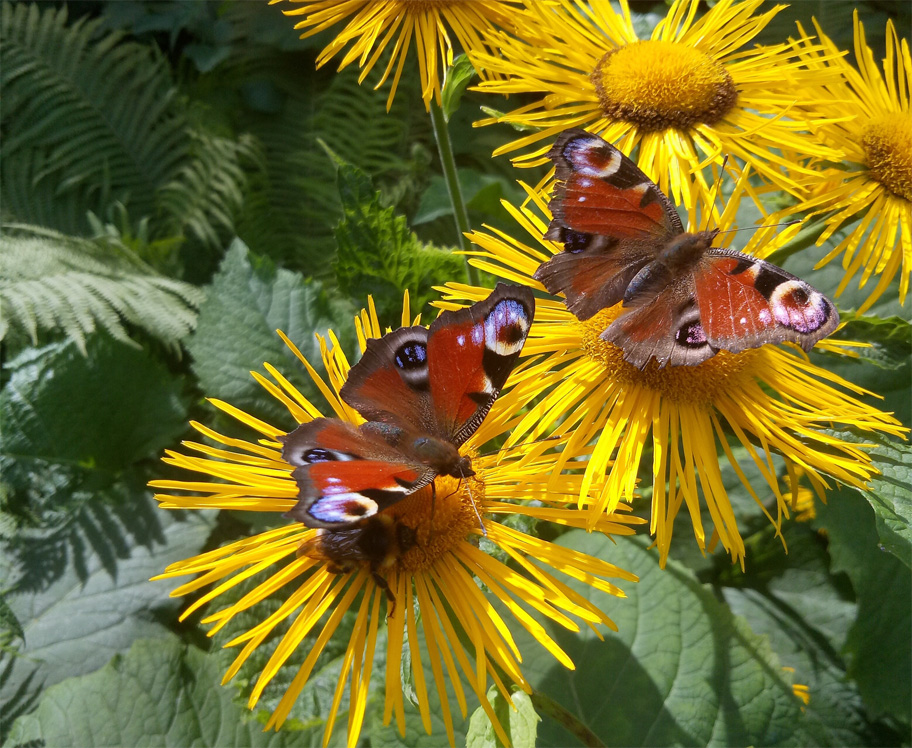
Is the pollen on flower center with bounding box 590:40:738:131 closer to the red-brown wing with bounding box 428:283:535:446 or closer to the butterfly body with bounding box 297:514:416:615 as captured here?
the red-brown wing with bounding box 428:283:535:446

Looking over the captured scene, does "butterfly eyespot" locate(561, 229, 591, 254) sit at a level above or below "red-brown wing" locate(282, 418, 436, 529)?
above

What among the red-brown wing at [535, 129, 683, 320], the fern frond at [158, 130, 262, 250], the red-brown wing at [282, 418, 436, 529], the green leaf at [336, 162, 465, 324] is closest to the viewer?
the red-brown wing at [282, 418, 436, 529]

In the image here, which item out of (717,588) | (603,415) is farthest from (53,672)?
(717,588)

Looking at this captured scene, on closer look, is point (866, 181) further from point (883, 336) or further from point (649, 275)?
point (649, 275)

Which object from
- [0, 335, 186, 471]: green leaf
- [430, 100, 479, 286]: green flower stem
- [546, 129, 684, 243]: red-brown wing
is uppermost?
[430, 100, 479, 286]: green flower stem

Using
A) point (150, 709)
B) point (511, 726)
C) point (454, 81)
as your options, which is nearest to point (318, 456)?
point (511, 726)

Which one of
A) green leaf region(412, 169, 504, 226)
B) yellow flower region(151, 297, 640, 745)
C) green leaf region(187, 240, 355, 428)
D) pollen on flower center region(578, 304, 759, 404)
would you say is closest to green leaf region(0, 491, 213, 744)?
green leaf region(187, 240, 355, 428)
